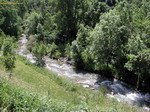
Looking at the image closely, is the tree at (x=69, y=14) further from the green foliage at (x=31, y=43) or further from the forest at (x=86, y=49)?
the green foliage at (x=31, y=43)

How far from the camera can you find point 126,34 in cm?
4172

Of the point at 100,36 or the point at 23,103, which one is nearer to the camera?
the point at 23,103

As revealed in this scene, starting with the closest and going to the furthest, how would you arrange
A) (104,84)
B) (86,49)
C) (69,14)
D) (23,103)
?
(23,103)
(104,84)
(86,49)
(69,14)

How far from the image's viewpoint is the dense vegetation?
38.0 m

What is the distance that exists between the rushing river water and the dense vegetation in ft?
5.42

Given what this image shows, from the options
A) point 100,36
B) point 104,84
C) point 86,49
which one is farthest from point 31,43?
point 104,84

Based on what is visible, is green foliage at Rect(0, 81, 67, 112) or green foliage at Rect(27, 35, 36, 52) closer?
green foliage at Rect(0, 81, 67, 112)

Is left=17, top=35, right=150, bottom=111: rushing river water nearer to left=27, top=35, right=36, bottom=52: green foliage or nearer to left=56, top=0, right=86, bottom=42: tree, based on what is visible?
left=27, top=35, right=36, bottom=52: green foliage

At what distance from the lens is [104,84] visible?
38188mm

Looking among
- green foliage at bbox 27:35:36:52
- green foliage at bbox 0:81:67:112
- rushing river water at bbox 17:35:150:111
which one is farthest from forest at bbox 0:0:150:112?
rushing river water at bbox 17:35:150:111

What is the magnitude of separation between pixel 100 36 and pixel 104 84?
6.92 metres

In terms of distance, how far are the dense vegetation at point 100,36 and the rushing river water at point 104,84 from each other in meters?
1.65

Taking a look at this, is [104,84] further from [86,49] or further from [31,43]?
[31,43]

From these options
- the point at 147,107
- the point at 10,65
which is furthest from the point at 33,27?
the point at 10,65
